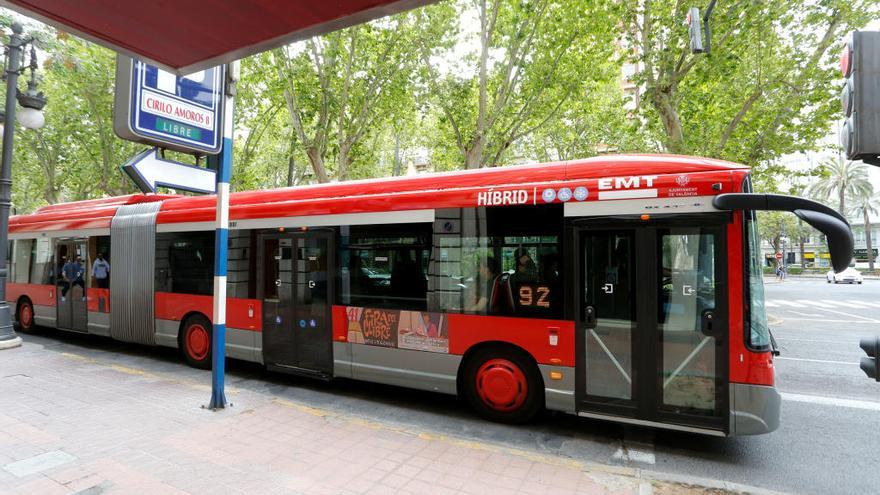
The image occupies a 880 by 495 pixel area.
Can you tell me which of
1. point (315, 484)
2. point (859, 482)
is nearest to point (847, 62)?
point (859, 482)

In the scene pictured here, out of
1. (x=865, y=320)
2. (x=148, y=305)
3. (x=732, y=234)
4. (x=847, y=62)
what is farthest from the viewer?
(x=865, y=320)

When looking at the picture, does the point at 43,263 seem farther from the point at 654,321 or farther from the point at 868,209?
the point at 868,209

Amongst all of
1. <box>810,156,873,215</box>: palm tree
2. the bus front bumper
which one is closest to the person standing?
the bus front bumper

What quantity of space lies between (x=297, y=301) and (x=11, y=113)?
748 centimetres

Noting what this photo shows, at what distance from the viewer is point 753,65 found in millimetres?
13172

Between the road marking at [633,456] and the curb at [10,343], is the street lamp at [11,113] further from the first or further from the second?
the road marking at [633,456]

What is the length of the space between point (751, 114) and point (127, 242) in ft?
56.3

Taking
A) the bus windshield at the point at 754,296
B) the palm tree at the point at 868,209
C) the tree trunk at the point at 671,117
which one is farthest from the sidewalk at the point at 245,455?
the palm tree at the point at 868,209

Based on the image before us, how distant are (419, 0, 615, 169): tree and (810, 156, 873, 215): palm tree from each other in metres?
48.8

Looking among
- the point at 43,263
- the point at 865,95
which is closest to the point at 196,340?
the point at 43,263

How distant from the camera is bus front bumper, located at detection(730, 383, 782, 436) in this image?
4.21 metres

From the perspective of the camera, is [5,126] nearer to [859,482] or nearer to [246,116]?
[246,116]

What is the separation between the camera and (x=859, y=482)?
3996mm

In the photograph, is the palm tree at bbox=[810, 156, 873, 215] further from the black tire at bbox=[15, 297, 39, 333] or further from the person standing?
the black tire at bbox=[15, 297, 39, 333]
